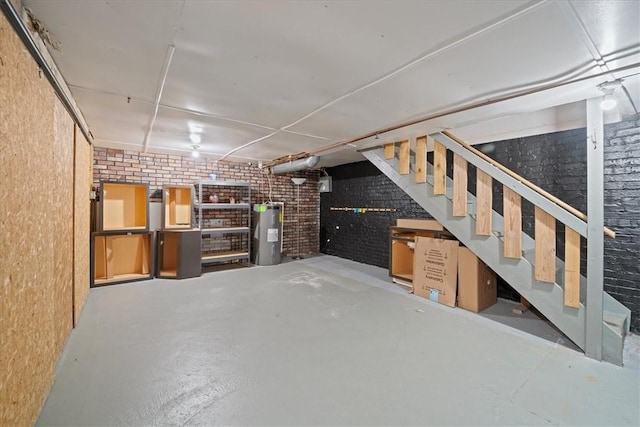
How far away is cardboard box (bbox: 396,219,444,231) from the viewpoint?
399 cm

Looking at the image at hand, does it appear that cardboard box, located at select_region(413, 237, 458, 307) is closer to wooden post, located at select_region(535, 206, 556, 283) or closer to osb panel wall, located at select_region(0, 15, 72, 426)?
wooden post, located at select_region(535, 206, 556, 283)

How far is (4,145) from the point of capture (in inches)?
49.4

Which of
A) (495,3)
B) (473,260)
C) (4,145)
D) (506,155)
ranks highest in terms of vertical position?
(495,3)

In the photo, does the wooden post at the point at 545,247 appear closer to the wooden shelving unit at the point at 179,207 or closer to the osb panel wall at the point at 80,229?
the osb panel wall at the point at 80,229

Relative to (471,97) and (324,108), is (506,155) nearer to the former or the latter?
(471,97)

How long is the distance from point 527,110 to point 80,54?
13.1ft

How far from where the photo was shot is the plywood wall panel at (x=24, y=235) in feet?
4.13

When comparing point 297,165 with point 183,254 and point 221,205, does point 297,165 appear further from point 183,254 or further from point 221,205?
point 183,254

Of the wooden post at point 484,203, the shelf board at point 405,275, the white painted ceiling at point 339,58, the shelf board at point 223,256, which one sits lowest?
the shelf board at point 405,275

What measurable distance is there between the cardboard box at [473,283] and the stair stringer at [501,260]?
0.83ft

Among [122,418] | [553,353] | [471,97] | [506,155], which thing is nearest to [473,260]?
[553,353]

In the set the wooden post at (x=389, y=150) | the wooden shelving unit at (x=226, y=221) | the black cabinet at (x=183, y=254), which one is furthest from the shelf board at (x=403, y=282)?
the black cabinet at (x=183, y=254)

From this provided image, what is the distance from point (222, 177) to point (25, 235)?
479 cm

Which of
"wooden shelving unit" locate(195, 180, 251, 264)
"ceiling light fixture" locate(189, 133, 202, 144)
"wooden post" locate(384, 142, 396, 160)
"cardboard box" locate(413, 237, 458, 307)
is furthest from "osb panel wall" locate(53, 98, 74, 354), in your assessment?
"cardboard box" locate(413, 237, 458, 307)
